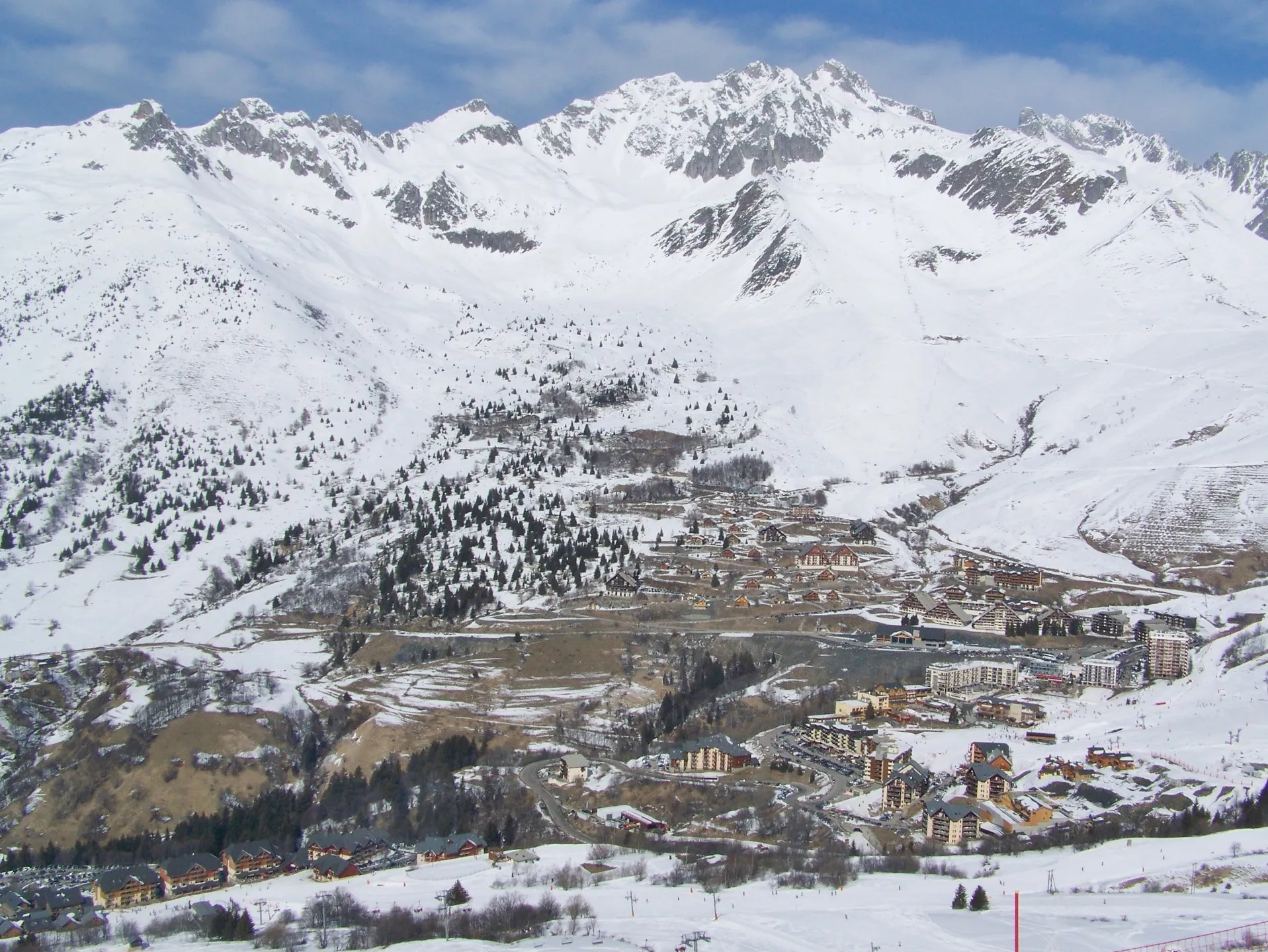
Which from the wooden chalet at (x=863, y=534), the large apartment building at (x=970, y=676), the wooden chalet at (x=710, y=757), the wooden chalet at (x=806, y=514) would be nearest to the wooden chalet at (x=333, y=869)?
the wooden chalet at (x=710, y=757)

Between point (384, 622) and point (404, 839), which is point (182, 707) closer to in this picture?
point (384, 622)

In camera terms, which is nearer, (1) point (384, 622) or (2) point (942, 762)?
(2) point (942, 762)

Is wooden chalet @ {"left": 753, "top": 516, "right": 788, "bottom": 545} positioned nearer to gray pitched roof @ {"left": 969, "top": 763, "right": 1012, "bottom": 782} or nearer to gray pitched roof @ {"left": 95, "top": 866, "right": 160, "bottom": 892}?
gray pitched roof @ {"left": 969, "top": 763, "right": 1012, "bottom": 782}

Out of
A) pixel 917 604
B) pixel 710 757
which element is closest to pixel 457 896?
pixel 710 757

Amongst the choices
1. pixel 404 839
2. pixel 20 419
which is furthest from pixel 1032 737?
pixel 20 419

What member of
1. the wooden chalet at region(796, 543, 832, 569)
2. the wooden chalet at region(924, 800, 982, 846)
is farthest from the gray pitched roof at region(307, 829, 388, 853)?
the wooden chalet at region(796, 543, 832, 569)

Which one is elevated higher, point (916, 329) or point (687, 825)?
point (916, 329)
